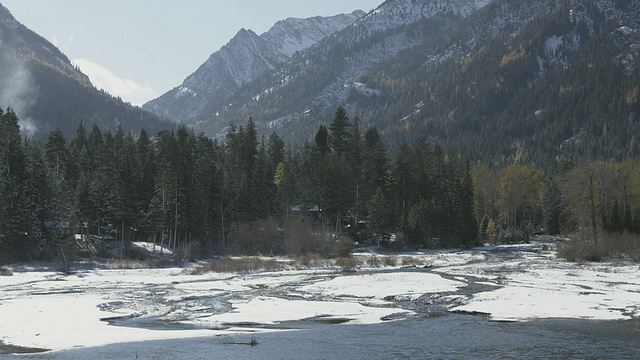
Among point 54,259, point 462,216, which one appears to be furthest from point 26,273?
point 462,216

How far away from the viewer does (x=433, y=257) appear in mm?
72188

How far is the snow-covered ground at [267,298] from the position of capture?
88.0 feet

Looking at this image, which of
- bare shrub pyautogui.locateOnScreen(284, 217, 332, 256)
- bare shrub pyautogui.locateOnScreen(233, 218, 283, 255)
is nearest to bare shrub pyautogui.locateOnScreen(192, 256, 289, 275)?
bare shrub pyautogui.locateOnScreen(284, 217, 332, 256)

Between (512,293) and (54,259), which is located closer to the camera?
(512,293)

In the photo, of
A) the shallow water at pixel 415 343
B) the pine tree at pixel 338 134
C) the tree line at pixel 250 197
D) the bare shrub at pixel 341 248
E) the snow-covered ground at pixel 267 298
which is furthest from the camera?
the pine tree at pixel 338 134

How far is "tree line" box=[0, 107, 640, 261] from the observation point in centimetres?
6681

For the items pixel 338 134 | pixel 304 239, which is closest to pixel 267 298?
pixel 304 239

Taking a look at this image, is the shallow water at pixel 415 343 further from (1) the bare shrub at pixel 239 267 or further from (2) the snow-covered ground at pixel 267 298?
(1) the bare shrub at pixel 239 267

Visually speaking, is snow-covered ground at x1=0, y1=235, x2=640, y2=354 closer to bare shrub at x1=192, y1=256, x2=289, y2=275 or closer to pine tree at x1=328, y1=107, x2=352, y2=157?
bare shrub at x1=192, y1=256, x2=289, y2=275

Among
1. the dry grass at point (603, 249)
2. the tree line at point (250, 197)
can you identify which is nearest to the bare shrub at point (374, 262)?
the tree line at point (250, 197)

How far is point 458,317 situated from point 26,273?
40.1m

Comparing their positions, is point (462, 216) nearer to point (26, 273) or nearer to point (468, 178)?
point (468, 178)

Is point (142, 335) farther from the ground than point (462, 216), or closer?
closer

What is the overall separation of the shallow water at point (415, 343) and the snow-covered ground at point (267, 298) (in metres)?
1.44
